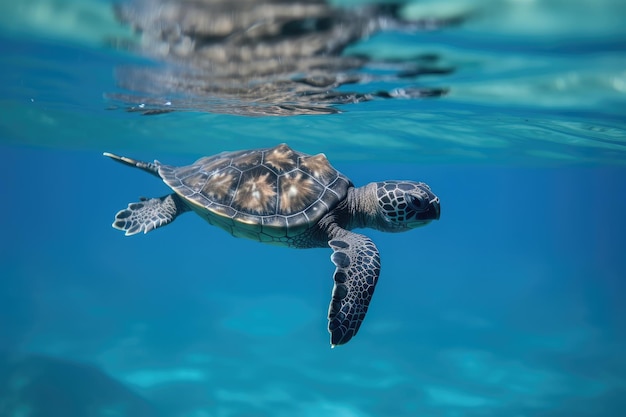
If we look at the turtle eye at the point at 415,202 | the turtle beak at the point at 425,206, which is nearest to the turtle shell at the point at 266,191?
the turtle eye at the point at 415,202

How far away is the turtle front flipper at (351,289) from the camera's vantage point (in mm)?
5176

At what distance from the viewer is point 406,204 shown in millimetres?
6570

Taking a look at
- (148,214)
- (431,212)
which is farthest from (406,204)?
(148,214)

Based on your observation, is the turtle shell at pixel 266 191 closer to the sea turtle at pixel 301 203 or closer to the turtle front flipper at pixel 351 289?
the sea turtle at pixel 301 203

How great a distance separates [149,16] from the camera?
6.29m

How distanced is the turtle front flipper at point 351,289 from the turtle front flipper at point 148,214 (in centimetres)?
428

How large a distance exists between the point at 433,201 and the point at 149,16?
5361 mm

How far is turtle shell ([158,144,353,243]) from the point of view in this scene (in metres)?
6.82

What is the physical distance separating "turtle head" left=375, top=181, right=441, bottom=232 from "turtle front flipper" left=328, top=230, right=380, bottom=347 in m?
0.84

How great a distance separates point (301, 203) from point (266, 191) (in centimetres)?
69

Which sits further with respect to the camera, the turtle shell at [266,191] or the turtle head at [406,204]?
the turtle shell at [266,191]

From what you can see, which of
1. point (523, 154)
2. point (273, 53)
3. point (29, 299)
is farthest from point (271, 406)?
point (523, 154)

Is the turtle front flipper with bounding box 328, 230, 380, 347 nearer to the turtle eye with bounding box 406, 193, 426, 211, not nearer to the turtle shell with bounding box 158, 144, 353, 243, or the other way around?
the turtle eye with bounding box 406, 193, 426, 211

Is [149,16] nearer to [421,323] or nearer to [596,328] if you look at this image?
[421,323]
